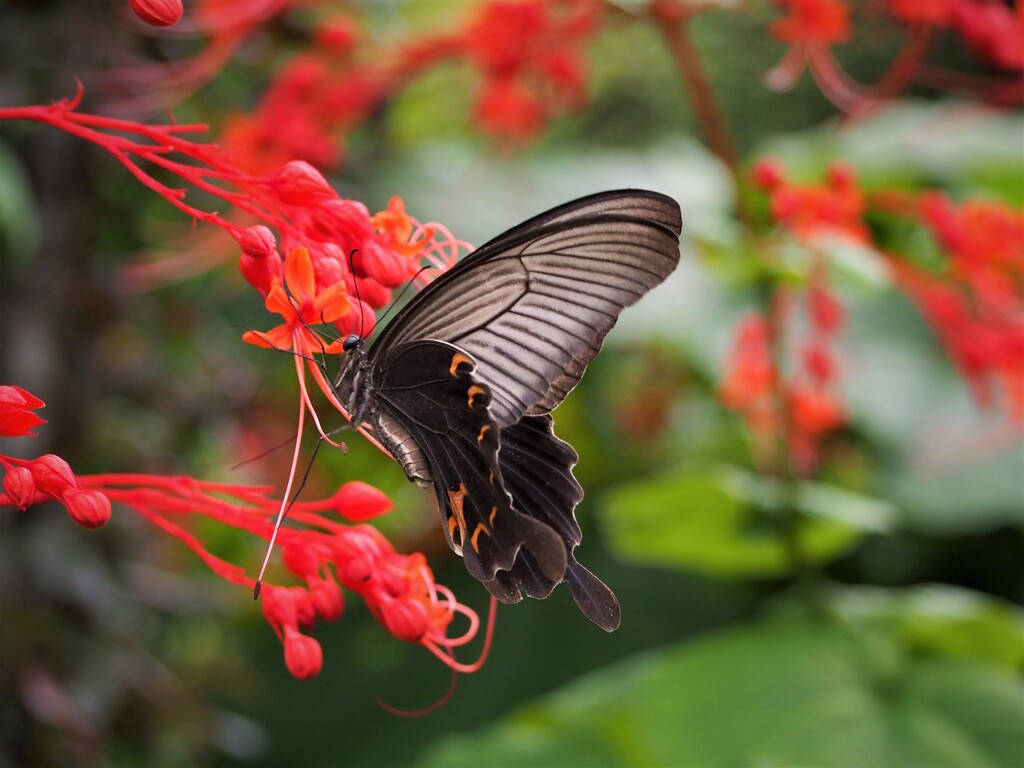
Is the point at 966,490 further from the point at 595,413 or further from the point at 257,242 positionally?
the point at 257,242

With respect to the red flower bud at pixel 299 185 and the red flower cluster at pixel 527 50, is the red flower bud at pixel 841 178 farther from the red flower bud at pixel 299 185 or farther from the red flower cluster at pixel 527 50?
the red flower bud at pixel 299 185

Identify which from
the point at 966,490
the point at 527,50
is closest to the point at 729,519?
the point at 966,490

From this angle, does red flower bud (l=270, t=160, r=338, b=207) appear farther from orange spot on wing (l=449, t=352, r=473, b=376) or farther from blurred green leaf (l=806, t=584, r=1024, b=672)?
blurred green leaf (l=806, t=584, r=1024, b=672)

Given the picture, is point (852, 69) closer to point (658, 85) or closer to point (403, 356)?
point (658, 85)

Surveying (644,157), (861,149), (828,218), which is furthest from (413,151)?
(828,218)

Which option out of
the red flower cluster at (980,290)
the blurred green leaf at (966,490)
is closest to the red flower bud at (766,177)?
the red flower cluster at (980,290)
